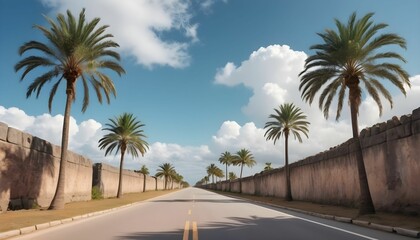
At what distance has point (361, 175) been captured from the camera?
19.2 meters

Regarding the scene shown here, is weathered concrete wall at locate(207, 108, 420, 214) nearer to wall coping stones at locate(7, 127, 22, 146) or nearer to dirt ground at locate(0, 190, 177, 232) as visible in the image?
dirt ground at locate(0, 190, 177, 232)

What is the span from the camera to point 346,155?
78.7 ft

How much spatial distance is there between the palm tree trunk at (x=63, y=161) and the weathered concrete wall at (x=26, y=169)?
1.13 metres

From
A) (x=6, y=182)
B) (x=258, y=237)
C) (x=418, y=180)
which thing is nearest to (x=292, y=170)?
(x=418, y=180)

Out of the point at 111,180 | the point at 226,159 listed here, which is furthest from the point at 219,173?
the point at 111,180

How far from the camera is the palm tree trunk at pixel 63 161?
2319 cm

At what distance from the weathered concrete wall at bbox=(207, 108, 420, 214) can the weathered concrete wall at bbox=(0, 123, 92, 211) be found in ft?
59.2

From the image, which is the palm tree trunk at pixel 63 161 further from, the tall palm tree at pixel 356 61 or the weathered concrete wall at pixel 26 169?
the tall palm tree at pixel 356 61

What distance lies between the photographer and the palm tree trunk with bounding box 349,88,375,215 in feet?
59.7

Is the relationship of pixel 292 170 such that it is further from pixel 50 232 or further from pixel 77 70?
pixel 50 232

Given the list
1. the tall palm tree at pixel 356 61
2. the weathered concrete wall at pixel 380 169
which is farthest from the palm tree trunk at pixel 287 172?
the tall palm tree at pixel 356 61

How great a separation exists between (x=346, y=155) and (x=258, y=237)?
50.4 feet

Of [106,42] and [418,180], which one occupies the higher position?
[106,42]

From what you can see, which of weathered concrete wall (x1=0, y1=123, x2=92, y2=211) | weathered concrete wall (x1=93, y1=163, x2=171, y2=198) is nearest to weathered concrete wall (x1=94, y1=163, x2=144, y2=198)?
weathered concrete wall (x1=93, y1=163, x2=171, y2=198)
